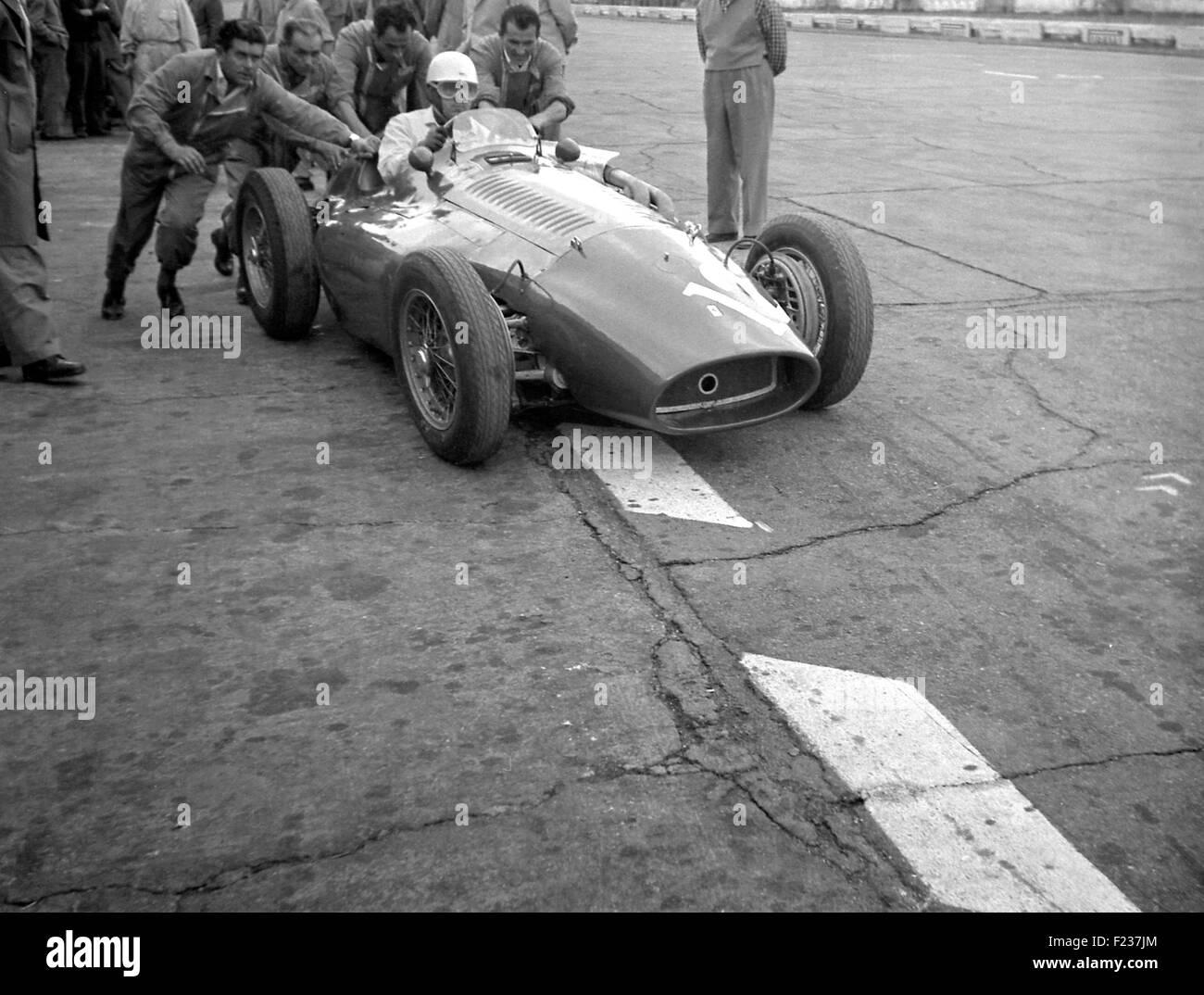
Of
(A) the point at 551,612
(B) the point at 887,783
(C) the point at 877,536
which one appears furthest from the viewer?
(C) the point at 877,536

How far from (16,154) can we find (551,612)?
12.5 ft

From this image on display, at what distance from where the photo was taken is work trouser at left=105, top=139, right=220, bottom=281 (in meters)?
7.21

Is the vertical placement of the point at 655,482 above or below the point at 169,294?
below

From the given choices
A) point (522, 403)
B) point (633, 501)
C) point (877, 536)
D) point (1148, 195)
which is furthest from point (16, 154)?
point (1148, 195)

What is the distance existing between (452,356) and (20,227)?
2.60m

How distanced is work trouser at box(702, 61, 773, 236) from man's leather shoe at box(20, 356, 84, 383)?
14.7 ft

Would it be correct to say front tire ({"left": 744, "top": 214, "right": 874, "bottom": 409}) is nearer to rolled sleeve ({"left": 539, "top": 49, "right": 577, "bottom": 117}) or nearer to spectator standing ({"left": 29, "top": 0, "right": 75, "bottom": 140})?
rolled sleeve ({"left": 539, "top": 49, "right": 577, "bottom": 117})

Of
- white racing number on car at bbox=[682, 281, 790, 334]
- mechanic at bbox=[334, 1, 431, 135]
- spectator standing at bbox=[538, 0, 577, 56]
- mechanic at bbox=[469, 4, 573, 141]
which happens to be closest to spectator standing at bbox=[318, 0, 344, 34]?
spectator standing at bbox=[538, 0, 577, 56]

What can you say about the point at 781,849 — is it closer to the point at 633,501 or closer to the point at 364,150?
the point at 633,501

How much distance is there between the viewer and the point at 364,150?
6.71 metres

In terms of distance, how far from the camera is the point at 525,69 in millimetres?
8633

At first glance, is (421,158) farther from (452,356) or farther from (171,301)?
(171,301)

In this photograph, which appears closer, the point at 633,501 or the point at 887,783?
the point at 887,783

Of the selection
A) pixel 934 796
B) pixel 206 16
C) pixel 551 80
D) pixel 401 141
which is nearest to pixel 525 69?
pixel 551 80
